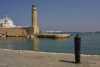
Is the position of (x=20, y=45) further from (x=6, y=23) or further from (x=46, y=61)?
(x=6, y=23)

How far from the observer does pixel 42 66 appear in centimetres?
499

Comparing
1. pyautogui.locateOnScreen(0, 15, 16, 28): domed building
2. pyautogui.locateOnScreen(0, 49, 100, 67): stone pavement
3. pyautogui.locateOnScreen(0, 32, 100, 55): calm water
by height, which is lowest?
pyautogui.locateOnScreen(0, 32, 100, 55): calm water

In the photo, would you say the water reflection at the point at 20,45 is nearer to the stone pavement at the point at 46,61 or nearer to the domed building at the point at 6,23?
the stone pavement at the point at 46,61

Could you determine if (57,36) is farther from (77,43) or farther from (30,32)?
(77,43)

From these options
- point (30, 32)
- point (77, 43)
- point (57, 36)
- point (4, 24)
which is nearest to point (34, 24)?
point (30, 32)

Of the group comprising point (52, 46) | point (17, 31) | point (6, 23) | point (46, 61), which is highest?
point (6, 23)

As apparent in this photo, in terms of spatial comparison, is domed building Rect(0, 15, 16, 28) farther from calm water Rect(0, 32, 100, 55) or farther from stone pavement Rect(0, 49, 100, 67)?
stone pavement Rect(0, 49, 100, 67)

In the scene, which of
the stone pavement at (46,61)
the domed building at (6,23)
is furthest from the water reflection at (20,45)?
the domed building at (6,23)

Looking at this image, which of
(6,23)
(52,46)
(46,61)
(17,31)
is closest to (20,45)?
(52,46)

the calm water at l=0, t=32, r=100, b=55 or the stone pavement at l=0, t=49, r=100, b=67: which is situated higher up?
the stone pavement at l=0, t=49, r=100, b=67

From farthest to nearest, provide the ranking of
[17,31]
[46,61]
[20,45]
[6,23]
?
1. [6,23]
2. [17,31]
3. [20,45]
4. [46,61]

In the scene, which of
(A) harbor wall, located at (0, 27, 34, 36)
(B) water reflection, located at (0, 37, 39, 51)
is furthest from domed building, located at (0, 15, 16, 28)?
(B) water reflection, located at (0, 37, 39, 51)

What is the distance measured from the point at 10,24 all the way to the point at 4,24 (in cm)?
297

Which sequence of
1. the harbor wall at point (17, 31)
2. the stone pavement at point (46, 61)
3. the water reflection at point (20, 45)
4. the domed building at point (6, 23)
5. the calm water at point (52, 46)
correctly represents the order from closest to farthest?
the stone pavement at point (46, 61), the calm water at point (52, 46), the water reflection at point (20, 45), the harbor wall at point (17, 31), the domed building at point (6, 23)
